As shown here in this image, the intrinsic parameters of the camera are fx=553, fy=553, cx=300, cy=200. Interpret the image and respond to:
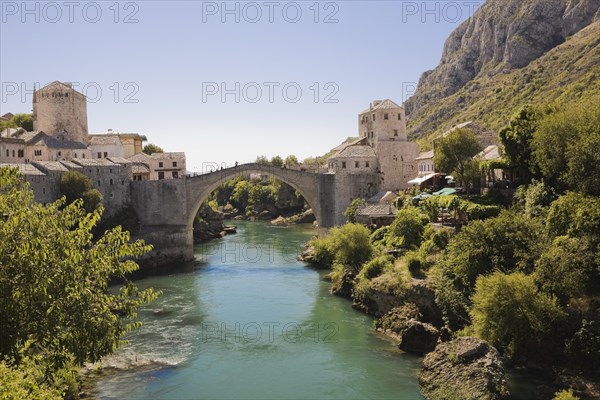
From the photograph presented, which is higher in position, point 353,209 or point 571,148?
point 571,148

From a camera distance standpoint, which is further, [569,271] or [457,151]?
[457,151]

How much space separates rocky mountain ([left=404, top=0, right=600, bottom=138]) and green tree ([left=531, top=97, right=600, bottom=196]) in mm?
38140

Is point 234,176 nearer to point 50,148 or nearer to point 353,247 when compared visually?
point 50,148

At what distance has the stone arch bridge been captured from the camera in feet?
184

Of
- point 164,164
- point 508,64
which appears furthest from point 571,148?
point 508,64

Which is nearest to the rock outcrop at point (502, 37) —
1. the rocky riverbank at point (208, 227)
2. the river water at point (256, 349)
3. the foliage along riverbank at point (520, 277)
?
the rocky riverbank at point (208, 227)

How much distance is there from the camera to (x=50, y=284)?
1172 centimetres

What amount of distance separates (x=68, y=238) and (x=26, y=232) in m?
0.89

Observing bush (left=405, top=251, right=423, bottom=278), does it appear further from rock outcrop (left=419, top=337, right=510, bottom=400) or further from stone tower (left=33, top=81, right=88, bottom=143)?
stone tower (left=33, top=81, right=88, bottom=143)

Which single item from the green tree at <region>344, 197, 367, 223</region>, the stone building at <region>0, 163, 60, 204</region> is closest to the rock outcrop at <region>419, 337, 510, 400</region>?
Answer: the green tree at <region>344, 197, 367, 223</region>

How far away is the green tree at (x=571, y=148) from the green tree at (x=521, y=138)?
1237 millimetres

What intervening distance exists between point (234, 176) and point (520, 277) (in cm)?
3881

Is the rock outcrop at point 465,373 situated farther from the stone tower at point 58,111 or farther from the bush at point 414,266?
the stone tower at point 58,111

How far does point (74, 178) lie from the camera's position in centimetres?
4919
